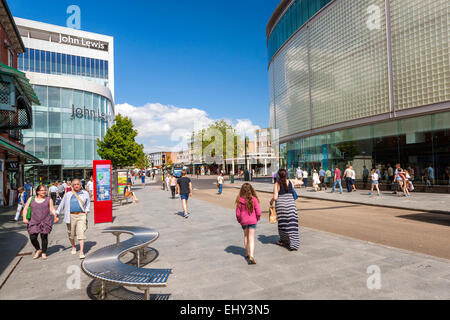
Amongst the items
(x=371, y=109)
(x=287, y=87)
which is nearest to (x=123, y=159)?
(x=287, y=87)

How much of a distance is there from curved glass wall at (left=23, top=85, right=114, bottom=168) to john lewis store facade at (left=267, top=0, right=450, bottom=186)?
84.6 feet

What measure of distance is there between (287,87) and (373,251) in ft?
88.7

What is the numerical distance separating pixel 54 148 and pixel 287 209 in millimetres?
35607

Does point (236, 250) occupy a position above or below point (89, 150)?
below

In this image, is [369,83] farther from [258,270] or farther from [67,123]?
[67,123]

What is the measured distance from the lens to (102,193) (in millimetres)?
11141

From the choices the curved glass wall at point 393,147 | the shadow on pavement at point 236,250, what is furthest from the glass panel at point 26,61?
the shadow on pavement at point 236,250

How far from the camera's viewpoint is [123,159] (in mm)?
29234

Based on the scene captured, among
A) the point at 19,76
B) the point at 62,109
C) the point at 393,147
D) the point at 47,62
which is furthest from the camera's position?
the point at 47,62

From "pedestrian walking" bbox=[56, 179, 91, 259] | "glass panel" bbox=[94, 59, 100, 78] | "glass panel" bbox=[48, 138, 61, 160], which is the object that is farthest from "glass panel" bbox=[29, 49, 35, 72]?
"pedestrian walking" bbox=[56, 179, 91, 259]

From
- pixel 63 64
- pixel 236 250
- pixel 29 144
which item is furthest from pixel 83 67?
pixel 236 250

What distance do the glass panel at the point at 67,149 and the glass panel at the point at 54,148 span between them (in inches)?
18.7

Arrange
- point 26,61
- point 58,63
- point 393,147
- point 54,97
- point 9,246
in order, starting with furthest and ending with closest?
point 58,63, point 26,61, point 54,97, point 393,147, point 9,246
